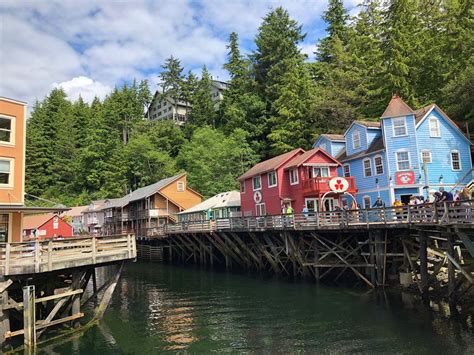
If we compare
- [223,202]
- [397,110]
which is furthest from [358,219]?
[223,202]

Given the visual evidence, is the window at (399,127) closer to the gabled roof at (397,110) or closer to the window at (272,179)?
the gabled roof at (397,110)

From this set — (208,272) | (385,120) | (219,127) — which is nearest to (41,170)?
(219,127)

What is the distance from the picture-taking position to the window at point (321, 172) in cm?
3064

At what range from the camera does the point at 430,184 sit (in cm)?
2883

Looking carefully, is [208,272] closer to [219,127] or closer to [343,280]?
[343,280]

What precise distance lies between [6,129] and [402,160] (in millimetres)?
26442

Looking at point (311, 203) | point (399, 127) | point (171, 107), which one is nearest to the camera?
point (399, 127)

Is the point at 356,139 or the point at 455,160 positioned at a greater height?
the point at 356,139

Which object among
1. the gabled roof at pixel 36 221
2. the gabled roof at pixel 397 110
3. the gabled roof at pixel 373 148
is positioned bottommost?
the gabled roof at pixel 36 221

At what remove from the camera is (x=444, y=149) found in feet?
98.1

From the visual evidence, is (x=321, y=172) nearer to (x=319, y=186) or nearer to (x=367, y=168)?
(x=319, y=186)

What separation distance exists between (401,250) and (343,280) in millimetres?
4160

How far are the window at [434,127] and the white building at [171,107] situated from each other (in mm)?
55597

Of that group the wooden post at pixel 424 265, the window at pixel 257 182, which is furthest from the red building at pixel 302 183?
the wooden post at pixel 424 265
